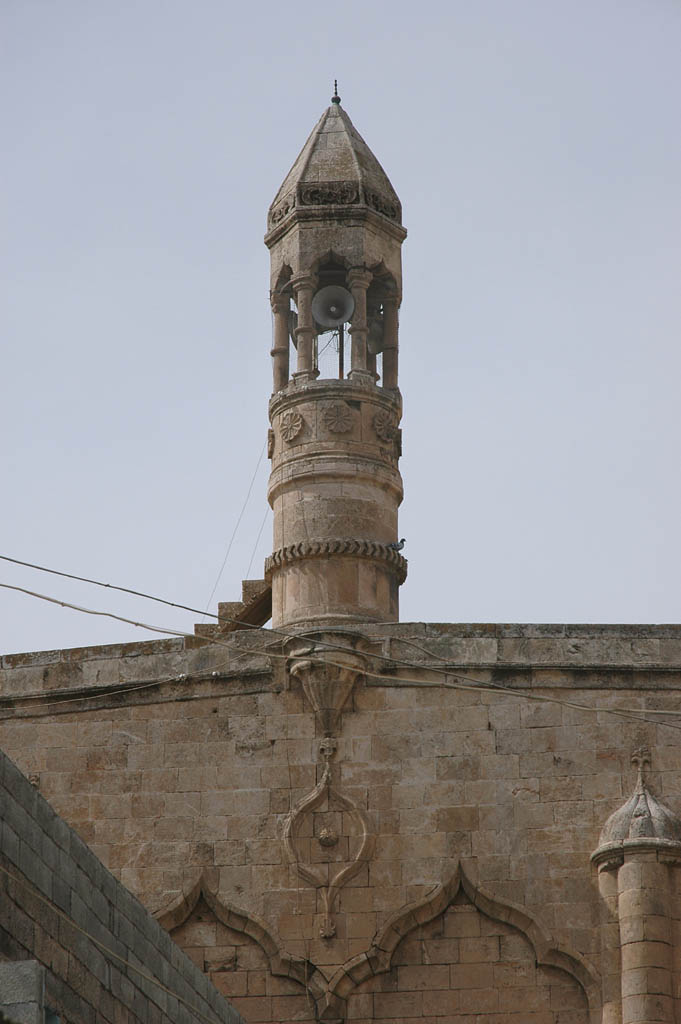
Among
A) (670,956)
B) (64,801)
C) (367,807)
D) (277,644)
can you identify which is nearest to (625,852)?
(670,956)

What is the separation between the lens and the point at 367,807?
739 inches

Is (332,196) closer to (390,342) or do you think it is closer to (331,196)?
(331,196)

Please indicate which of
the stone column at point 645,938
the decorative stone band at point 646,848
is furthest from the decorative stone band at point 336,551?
the stone column at point 645,938

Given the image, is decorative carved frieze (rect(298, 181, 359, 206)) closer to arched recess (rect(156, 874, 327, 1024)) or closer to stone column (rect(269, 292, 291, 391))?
stone column (rect(269, 292, 291, 391))

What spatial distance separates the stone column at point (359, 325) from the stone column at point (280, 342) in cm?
74

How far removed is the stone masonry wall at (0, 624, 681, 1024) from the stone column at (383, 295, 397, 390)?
320 cm

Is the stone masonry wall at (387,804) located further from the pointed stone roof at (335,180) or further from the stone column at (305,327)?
the pointed stone roof at (335,180)

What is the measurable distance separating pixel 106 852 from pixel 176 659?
72.8 inches

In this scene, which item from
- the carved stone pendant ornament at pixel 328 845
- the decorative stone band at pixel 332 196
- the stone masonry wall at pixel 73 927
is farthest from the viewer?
the decorative stone band at pixel 332 196

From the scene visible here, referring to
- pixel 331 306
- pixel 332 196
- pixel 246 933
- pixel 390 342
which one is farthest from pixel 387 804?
pixel 332 196

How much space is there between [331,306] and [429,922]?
6587mm

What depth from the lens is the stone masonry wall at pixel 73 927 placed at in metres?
10.8

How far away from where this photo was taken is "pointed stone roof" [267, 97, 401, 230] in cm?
2178

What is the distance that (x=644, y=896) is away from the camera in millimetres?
17766
